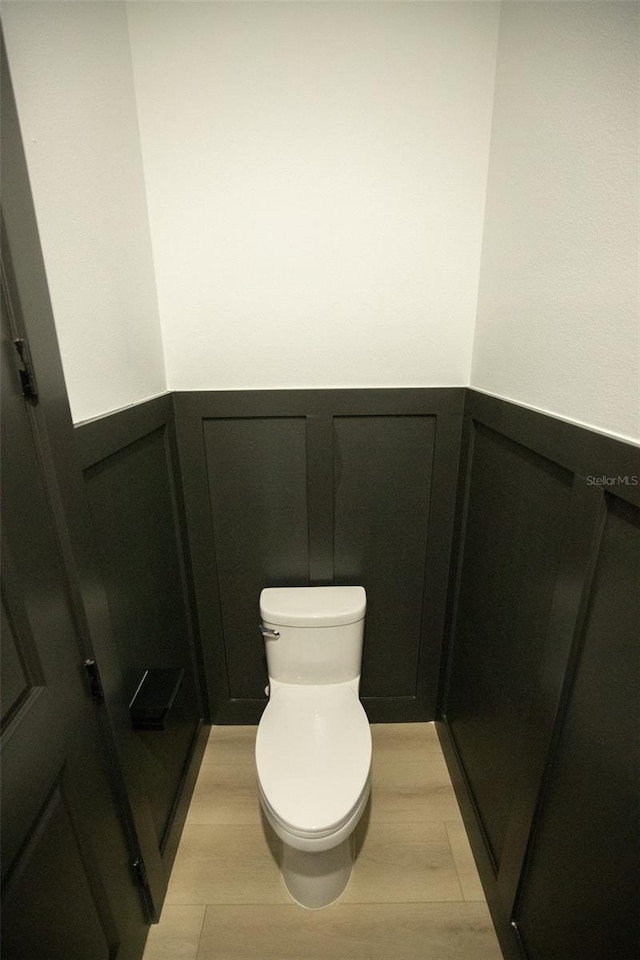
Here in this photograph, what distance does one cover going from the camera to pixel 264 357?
1.35 meters

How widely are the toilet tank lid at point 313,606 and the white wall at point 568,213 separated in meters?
0.83

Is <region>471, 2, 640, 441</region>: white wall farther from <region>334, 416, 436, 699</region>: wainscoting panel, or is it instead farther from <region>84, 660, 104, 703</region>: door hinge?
<region>84, 660, 104, 703</region>: door hinge

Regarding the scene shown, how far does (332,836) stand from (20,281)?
134 cm

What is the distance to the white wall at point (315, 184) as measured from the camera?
1111 millimetres

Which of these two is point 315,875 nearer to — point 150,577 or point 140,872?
point 140,872

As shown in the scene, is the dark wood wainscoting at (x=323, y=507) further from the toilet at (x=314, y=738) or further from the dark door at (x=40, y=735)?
the dark door at (x=40, y=735)

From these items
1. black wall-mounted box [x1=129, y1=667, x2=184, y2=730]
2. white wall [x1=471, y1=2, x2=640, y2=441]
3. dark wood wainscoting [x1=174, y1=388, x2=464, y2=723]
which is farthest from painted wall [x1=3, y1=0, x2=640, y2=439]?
black wall-mounted box [x1=129, y1=667, x2=184, y2=730]

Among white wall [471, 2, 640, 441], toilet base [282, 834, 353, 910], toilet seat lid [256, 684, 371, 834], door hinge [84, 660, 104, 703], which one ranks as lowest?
toilet base [282, 834, 353, 910]

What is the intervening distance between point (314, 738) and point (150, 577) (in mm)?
676

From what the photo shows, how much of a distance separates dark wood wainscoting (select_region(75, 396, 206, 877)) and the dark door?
0.15 meters

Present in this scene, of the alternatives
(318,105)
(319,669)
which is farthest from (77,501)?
(318,105)

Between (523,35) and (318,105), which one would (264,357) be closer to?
(318,105)

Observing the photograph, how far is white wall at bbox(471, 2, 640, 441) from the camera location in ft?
2.22

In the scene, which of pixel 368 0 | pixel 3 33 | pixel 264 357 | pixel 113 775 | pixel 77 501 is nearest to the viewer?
pixel 3 33
